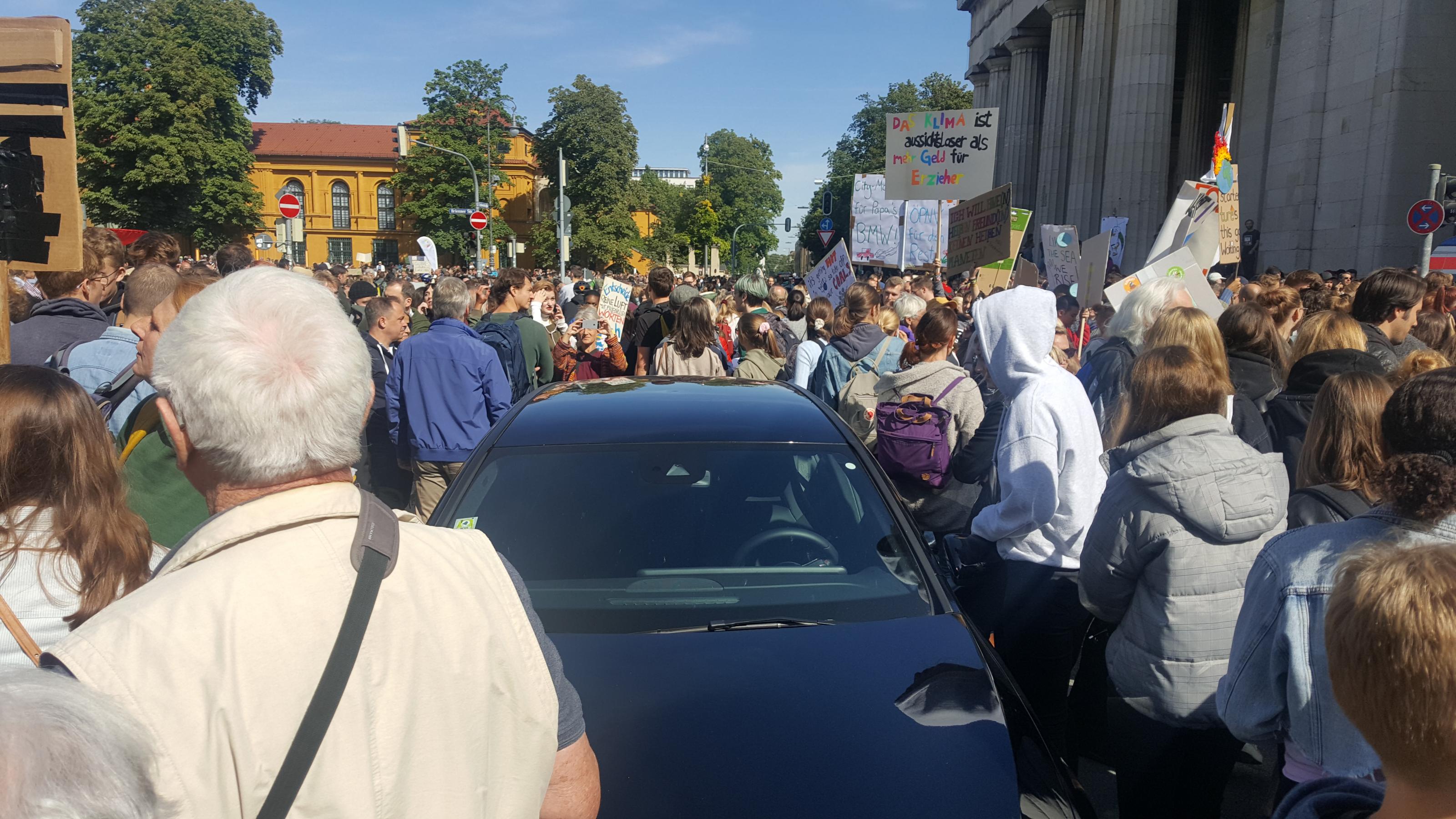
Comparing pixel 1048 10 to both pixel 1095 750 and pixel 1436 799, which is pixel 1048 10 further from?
pixel 1436 799

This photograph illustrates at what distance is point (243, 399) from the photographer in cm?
140

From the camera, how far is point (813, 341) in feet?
25.7

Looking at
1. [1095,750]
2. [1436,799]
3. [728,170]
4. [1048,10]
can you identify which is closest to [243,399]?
[1436,799]

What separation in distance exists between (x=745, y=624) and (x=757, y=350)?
195 inches

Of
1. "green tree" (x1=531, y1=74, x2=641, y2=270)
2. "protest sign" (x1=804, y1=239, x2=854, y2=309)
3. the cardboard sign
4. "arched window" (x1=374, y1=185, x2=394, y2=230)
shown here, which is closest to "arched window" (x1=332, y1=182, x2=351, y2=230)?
"arched window" (x1=374, y1=185, x2=394, y2=230)

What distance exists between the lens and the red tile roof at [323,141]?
282ft

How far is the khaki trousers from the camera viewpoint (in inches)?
235

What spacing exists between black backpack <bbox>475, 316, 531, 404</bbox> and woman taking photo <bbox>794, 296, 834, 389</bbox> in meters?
2.06

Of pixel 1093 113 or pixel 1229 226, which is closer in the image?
pixel 1229 226

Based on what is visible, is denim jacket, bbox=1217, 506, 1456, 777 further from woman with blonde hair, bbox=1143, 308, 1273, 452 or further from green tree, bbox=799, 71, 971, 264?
green tree, bbox=799, 71, 971, 264

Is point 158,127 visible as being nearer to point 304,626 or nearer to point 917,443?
point 917,443

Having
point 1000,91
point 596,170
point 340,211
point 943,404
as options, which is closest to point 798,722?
point 943,404

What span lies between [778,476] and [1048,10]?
113ft

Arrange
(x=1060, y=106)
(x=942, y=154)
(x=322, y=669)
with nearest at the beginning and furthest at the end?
(x=322, y=669) → (x=942, y=154) → (x=1060, y=106)
